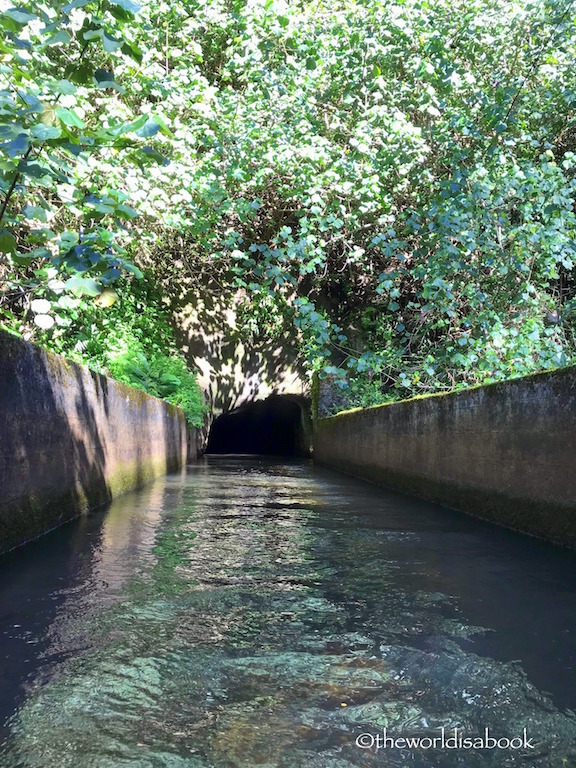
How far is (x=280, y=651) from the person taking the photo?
260cm

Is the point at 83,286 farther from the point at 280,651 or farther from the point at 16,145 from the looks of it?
the point at 280,651

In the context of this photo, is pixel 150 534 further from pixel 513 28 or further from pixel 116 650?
pixel 513 28

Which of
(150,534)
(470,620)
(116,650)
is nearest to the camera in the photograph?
(116,650)

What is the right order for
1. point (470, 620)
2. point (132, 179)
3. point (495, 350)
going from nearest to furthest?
point (470, 620)
point (495, 350)
point (132, 179)

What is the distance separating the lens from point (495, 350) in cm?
803

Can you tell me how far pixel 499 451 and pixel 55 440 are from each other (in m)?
4.07

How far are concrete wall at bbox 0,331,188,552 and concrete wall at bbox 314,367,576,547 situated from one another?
3.94 meters

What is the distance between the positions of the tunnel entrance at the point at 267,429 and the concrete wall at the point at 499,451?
11.4 meters

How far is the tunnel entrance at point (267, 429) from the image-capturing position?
22188 mm

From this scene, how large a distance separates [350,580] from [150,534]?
2.09 meters

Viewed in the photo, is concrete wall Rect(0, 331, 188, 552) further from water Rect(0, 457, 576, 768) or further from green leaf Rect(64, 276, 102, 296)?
green leaf Rect(64, 276, 102, 296)

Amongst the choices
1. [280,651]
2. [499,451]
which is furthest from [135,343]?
[280,651]

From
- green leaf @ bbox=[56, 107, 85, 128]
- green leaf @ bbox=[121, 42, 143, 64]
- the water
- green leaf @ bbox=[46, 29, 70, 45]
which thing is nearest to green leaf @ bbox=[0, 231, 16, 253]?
green leaf @ bbox=[56, 107, 85, 128]

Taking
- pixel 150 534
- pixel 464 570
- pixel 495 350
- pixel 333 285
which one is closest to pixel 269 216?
pixel 333 285
